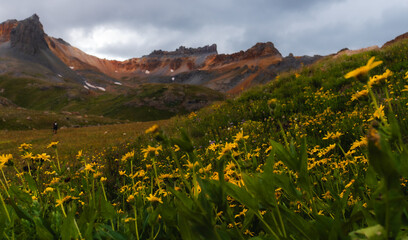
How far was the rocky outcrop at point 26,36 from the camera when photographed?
167 m

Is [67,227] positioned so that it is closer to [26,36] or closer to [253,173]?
[253,173]

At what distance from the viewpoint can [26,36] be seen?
16800cm

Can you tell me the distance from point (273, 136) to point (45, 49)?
21627 centimetres

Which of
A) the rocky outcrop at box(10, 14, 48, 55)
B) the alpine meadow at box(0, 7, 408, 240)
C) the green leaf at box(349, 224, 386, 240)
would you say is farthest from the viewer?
the rocky outcrop at box(10, 14, 48, 55)

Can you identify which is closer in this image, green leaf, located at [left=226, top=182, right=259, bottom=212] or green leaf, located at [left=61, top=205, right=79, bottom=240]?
green leaf, located at [left=226, top=182, right=259, bottom=212]

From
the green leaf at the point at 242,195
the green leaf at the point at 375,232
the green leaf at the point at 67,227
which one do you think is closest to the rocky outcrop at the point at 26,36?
the green leaf at the point at 67,227

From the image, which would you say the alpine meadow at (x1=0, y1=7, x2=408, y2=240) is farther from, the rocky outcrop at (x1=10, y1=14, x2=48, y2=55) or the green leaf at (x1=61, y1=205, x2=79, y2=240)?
the rocky outcrop at (x1=10, y1=14, x2=48, y2=55)

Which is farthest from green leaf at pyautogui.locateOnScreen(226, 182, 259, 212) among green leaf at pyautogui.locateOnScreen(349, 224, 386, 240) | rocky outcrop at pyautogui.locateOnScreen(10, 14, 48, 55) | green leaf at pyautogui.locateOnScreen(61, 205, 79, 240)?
rocky outcrop at pyautogui.locateOnScreen(10, 14, 48, 55)

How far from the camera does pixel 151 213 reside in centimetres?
162

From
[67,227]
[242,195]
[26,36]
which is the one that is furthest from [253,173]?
[26,36]

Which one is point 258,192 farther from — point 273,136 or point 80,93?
point 80,93

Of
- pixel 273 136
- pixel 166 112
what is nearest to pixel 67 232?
pixel 273 136

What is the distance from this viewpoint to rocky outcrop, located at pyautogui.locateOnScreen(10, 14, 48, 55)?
6590 inches

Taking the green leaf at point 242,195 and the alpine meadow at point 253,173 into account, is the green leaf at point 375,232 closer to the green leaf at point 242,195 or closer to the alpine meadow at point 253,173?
the alpine meadow at point 253,173
